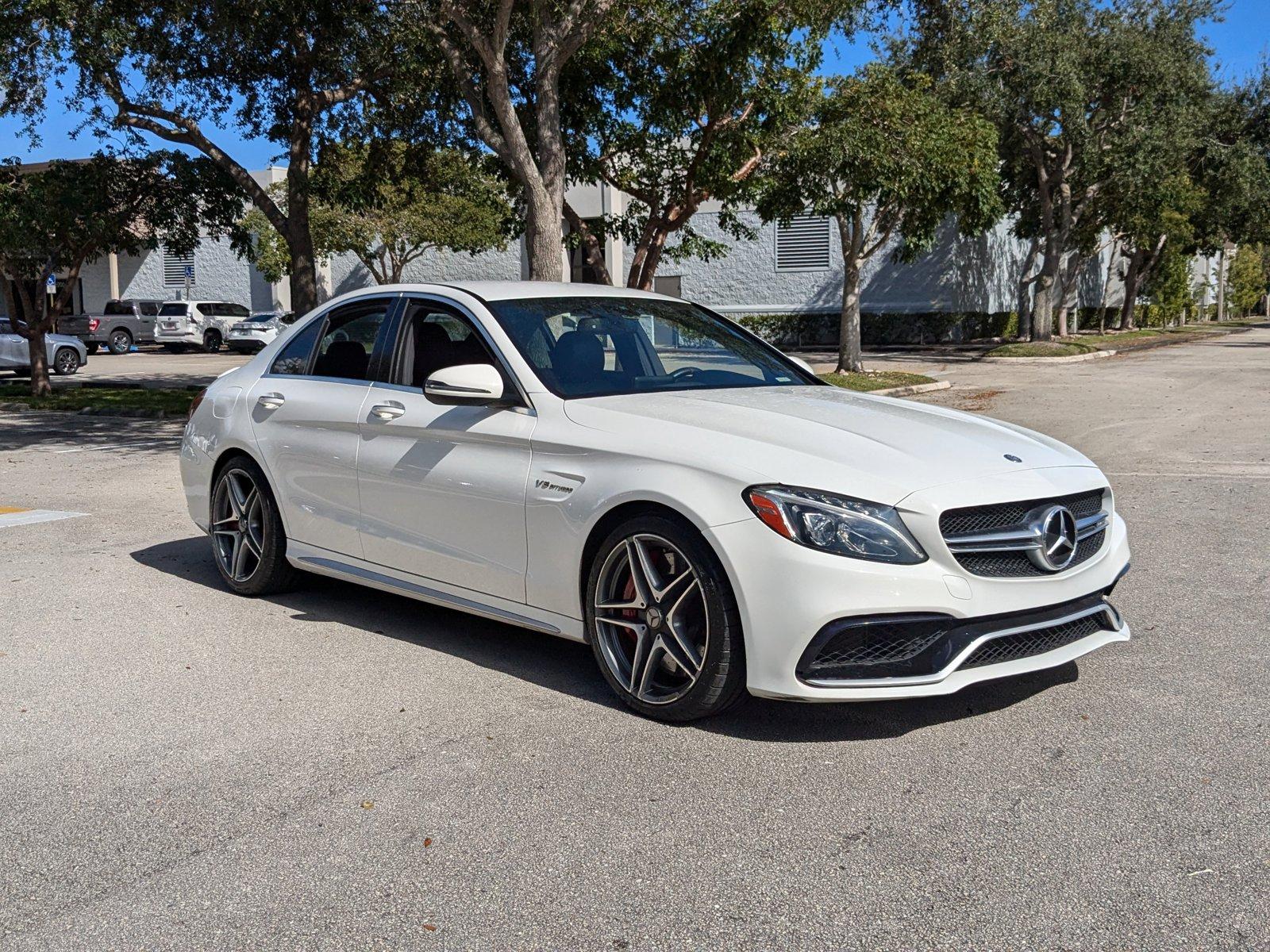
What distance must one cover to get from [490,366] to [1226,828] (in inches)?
126

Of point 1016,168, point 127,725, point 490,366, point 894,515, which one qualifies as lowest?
point 127,725

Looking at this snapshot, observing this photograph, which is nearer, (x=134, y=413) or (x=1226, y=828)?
(x=1226, y=828)

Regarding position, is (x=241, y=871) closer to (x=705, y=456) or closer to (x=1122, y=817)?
(x=705, y=456)

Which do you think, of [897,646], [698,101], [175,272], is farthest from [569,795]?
[175,272]

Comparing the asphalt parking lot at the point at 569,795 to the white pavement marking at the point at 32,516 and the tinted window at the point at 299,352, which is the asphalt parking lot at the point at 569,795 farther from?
the white pavement marking at the point at 32,516

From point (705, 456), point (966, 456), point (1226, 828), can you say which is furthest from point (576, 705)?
point (1226, 828)

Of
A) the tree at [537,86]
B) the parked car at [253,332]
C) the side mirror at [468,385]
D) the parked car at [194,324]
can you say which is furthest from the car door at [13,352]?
the side mirror at [468,385]

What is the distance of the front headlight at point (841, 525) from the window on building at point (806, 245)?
4125 cm

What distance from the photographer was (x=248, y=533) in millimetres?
6789

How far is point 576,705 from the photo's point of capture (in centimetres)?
494

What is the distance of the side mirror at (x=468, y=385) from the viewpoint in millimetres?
5172

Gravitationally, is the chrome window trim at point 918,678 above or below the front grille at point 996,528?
below

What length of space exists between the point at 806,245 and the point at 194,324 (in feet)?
71.9

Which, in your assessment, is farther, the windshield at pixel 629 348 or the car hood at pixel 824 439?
the windshield at pixel 629 348
